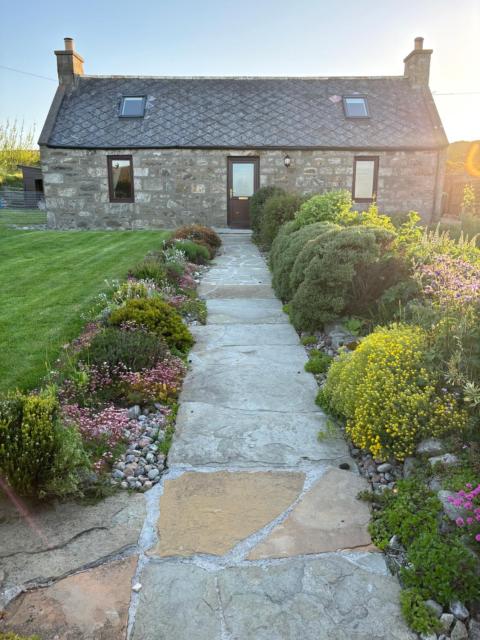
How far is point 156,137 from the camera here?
54.6 feet

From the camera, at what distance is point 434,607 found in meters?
2.26

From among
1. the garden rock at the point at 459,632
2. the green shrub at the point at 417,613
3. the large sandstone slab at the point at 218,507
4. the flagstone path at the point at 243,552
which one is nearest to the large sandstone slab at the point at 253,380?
the flagstone path at the point at 243,552

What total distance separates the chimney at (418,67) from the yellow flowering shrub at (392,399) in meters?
17.1

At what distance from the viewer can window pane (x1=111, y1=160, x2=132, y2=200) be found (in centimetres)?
1684

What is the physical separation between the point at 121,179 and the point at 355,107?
8527mm

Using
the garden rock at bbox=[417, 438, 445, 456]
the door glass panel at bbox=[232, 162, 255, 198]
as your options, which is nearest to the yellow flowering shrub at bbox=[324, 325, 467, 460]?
the garden rock at bbox=[417, 438, 445, 456]

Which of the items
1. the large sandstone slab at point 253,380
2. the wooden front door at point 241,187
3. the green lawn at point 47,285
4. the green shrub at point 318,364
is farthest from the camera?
the wooden front door at point 241,187

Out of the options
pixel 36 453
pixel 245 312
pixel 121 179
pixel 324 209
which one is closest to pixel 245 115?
pixel 121 179

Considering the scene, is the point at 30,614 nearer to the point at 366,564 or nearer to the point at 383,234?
the point at 366,564

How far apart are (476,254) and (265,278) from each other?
4.38 metres

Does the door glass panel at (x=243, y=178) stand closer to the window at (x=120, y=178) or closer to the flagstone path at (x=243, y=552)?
the window at (x=120, y=178)

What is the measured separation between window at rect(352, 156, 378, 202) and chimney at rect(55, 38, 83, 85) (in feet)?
34.6

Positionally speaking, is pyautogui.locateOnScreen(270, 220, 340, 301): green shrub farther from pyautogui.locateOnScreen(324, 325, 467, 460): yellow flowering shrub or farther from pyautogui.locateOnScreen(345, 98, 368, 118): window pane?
pyautogui.locateOnScreen(345, 98, 368, 118): window pane

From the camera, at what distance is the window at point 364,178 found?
16.8m
